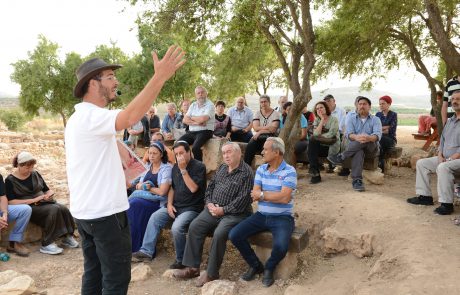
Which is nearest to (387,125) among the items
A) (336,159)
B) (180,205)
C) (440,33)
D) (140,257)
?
(336,159)

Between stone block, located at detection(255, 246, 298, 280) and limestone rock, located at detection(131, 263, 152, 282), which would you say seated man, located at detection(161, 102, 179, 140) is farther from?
stone block, located at detection(255, 246, 298, 280)

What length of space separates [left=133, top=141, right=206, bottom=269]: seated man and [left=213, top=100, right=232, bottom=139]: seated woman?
2.61 meters

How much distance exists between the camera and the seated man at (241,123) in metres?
7.92

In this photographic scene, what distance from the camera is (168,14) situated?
666 centimetres

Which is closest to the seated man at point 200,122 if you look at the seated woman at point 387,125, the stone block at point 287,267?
the stone block at point 287,267

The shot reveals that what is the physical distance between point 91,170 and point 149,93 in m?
0.67

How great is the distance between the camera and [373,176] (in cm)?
691

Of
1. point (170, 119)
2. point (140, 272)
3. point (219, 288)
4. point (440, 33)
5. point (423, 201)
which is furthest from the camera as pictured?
point (170, 119)

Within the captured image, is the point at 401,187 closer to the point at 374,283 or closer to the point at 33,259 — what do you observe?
the point at 374,283

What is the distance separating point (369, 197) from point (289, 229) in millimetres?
2104

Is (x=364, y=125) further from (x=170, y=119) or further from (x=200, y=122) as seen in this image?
(x=170, y=119)

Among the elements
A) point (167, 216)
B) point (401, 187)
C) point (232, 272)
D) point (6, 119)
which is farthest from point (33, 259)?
point (6, 119)

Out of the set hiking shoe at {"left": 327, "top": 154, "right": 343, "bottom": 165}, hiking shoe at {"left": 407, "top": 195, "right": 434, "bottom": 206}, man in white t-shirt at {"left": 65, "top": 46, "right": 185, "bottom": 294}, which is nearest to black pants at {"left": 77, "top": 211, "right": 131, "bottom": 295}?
man in white t-shirt at {"left": 65, "top": 46, "right": 185, "bottom": 294}

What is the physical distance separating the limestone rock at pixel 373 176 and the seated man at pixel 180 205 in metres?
3.23
